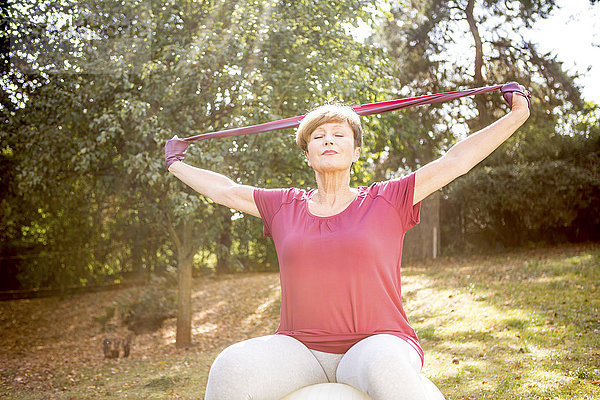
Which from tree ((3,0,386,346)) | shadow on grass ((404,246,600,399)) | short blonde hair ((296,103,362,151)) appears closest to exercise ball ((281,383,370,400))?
short blonde hair ((296,103,362,151))

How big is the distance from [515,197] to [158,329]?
29.0 ft

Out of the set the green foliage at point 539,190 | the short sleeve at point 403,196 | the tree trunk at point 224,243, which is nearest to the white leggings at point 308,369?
the short sleeve at point 403,196

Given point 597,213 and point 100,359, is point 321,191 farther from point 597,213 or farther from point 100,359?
point 597,213

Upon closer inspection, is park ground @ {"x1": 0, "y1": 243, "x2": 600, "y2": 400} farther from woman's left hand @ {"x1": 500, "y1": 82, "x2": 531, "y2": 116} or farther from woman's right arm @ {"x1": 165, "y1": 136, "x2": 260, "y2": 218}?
woman's right arm @ {"x1": 165, "y1": 136, "x2": 260, "y2": 218}

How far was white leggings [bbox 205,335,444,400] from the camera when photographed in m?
2.03

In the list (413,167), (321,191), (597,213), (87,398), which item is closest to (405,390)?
(321,191)

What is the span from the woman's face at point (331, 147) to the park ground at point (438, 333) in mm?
3146

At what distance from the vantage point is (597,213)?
1331 centimetres

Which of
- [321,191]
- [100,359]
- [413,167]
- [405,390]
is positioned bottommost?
[100,359]

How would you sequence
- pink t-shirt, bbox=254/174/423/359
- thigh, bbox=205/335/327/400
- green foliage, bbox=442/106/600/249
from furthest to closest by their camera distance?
green foliage, bbox=442/106/600/249 < pink t-shirt, bbox=254/174/423/359 < thigh, bbox=205/335/327/400

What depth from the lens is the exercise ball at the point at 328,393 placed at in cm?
Result: 227

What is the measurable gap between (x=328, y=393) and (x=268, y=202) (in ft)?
3.24

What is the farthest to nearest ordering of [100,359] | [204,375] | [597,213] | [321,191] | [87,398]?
[597,213], [100,359], [204,375], [87,398], [321,191]

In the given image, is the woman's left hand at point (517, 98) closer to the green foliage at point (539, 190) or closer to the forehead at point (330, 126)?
the forehead at point (330, 126)
